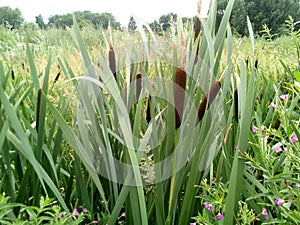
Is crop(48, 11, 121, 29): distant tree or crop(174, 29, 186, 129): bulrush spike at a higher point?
crop(48, 11, 121, 29): distant tree

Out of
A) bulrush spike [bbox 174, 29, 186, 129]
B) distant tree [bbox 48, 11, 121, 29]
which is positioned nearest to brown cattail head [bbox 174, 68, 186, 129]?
bulrush spike [bbox 174, 29, 186, 129]

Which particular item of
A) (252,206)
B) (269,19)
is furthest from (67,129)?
(269,19)

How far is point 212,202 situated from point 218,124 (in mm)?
238

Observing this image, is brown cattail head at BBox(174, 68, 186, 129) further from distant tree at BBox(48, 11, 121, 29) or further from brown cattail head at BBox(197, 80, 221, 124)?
distant tree at BBox(48, 11, 121, 29)

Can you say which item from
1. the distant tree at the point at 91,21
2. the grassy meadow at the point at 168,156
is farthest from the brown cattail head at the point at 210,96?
the distant tree at the point at 91,21

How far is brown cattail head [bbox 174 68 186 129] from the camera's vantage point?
0.56 meters

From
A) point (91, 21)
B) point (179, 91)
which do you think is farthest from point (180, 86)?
point (91, 21)

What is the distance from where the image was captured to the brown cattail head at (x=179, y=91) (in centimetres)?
56

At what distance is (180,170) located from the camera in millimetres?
635

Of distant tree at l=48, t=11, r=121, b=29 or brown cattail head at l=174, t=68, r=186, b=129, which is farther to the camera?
distant tree at l=48, t=11, r=121, b=29

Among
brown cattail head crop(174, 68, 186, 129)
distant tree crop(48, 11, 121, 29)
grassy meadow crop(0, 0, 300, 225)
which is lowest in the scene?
grassy meadow crop(0, 0, 300, 225)

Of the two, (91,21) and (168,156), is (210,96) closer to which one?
(168,156)

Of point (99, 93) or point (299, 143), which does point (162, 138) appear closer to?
point (99, 93)

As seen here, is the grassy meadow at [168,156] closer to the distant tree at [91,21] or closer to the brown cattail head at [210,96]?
the brown cattail head at [210,96]
